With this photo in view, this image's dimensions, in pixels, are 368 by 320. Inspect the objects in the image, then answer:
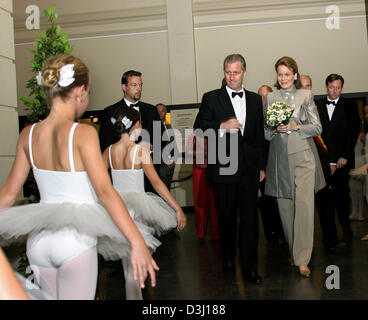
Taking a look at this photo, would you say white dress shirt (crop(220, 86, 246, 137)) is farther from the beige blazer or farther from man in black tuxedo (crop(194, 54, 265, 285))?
the beige blazer

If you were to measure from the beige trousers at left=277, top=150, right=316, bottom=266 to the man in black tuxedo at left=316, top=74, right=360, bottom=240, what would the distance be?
1513 millimetres

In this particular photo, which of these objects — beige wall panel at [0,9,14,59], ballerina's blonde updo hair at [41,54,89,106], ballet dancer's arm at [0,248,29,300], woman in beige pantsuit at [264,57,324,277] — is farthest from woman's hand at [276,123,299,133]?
ballet dancer's arm at [0,248,29,300]

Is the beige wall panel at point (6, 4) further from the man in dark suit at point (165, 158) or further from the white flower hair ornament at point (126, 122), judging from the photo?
the man in dark suit at point (165, 158)

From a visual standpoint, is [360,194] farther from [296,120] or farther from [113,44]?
[113,44]

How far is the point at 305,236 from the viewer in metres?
4.85

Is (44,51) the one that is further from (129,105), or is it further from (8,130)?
(129,105)

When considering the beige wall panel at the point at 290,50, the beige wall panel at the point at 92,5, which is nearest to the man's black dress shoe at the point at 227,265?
the beige wall panel at the point at 290,50

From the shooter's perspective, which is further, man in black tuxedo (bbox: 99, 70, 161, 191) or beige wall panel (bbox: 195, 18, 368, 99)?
beige wall panel (bbox: 195, 18, 368, 99)

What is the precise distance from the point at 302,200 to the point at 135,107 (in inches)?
76.5

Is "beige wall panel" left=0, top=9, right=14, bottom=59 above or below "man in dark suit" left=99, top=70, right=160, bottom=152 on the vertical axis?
above

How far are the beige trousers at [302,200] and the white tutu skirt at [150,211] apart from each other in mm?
1748

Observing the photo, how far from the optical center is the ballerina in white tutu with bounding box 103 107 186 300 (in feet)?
10.8

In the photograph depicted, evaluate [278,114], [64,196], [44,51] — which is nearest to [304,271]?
[278,114]

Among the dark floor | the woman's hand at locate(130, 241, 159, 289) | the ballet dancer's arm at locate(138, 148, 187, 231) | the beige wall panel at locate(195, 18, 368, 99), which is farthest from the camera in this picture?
the beige wall panel at locate(195, 18, 368, 99)
